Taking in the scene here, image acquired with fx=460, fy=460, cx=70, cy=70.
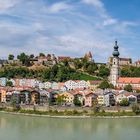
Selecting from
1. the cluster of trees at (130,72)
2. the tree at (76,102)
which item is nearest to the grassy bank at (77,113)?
the tree at (76,102)

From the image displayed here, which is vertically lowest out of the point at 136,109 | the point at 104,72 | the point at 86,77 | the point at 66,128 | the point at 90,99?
the point at 66,128

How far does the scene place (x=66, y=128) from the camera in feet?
50.3

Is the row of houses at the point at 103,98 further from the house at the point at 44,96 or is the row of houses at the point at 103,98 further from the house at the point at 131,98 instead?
the house at the point at 44,96

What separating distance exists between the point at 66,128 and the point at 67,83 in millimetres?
13157

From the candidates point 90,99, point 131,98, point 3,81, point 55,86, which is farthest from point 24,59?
point 131,98

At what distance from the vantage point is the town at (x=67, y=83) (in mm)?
21781

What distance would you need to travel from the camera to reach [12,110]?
19750mm

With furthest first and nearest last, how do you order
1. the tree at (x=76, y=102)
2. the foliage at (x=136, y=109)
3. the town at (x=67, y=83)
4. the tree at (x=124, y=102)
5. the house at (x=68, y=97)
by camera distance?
1. the house at (x=68, y=97)
2. the town at (x=67, y=83)
3. the tree at (x=76, y=102)
4. the tree at (x=124, y=102)
5. the foliage at (x=136, y=109)

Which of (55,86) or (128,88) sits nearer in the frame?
(128,88)

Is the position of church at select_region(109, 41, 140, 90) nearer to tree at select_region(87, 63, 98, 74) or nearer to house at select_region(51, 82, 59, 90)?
house at select_region(51, 82, 59, 90)

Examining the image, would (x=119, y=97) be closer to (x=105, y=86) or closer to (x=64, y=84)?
(x=105, y=86)

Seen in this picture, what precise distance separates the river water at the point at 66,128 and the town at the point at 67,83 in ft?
7.82

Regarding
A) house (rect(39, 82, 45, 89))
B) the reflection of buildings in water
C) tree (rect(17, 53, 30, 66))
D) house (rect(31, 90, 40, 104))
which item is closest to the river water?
the reflection of buildings in water

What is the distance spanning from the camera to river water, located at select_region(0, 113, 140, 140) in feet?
44.6
